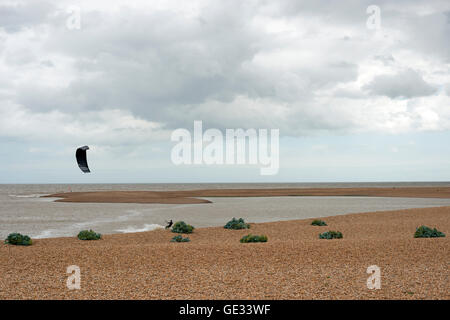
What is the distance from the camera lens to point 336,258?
540 inches

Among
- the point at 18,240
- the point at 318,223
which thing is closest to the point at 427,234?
the point at 318,223

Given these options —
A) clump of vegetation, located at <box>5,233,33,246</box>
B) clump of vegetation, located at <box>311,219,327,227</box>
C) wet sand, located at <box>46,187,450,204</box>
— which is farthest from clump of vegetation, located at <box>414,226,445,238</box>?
wet sand, located at <box>46,187,450,204</box>

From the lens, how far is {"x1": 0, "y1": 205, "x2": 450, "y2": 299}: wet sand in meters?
9.71

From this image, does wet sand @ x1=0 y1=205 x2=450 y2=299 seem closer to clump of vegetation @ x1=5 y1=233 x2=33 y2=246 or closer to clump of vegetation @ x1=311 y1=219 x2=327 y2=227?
clump of vegetation @ x1=5 y1=233 x2=33 y2=246

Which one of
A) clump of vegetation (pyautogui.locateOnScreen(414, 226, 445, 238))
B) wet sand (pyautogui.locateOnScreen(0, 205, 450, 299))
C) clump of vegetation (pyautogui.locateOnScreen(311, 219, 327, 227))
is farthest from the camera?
clump of vegetation (pyautogui.locateOnScreen(311, 219, 327, 227))

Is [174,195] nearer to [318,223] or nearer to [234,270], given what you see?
[318,223]

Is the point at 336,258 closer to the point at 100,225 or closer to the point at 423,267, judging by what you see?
the point at 423,267

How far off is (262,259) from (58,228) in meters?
18.5

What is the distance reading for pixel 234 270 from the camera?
39.8 feet

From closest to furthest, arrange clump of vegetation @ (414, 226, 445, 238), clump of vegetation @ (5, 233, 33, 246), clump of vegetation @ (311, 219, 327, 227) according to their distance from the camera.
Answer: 1. clump of vegetation @ (5, 233, 33, 246)
2. clump of vegetation @ (414, 226, 445, 238)
3. clump of vegetation @ (311, 219, 327, 227)

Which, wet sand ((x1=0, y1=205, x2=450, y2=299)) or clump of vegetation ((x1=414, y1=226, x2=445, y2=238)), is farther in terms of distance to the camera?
clump of vegetation ((x1=414, y1=226, x2=445, y2=238))

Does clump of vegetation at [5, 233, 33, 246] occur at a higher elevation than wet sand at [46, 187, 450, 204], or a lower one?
higher

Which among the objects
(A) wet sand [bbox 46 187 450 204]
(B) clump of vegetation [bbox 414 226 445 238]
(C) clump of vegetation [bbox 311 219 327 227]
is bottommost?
(A) wet sand [bbox 46 187 450 204]
